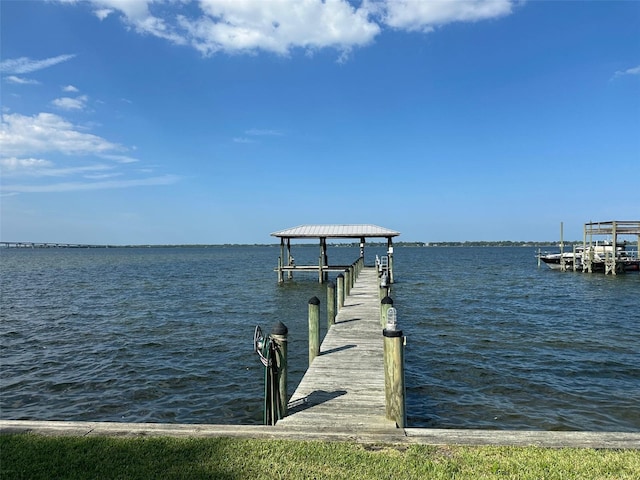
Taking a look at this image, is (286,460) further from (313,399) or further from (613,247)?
(613,247)

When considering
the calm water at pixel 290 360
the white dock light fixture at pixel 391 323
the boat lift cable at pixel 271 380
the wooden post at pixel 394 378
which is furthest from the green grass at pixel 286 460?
the calm water at pixel 290 360

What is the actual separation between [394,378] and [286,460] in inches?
73.5

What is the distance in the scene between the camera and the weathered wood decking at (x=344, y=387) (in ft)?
18.5

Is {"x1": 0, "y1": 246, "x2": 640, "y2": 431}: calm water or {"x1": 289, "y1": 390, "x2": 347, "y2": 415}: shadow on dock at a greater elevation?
{"x1": 289, "y1": 390, "x2": 347, "y2": 415}: shadow on dock

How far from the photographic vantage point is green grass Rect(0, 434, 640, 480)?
13.4 ft

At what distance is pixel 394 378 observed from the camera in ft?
18.5

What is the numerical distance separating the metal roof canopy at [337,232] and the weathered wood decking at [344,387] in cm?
1930

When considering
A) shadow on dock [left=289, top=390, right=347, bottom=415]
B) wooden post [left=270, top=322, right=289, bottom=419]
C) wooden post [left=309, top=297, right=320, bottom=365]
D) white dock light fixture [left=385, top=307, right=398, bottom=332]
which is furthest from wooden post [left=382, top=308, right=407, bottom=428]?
wooden post [left=309, top=297, right=320, bottom=365]

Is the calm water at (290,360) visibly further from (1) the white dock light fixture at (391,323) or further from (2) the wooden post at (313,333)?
(1) the white dock light fixture at (391,323)

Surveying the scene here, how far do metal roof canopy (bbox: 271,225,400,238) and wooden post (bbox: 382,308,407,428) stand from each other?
24.8 metres

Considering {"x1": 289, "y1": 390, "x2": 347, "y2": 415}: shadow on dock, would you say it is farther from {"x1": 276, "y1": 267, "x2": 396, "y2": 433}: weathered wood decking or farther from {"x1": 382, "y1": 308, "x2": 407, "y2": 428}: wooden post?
{"x1": 382, "y1": 308, "x2": 407, "y2": 428}: wooden post

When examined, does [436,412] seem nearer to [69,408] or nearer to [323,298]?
[69,408]

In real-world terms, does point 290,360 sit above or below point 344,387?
below

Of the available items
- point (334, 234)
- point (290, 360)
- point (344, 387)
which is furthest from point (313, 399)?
point (334, 234)
